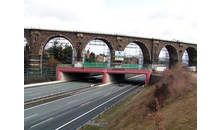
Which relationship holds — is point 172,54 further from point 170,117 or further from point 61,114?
point 170,117

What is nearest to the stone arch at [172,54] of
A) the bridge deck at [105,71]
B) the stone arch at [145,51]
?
the stone arch at [145,51]

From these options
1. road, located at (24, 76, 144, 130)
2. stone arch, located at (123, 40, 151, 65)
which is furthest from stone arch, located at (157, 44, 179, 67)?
road, located at (24, 76, 144, 130)

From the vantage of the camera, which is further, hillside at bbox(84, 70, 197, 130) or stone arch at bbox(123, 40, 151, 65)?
stone arch at bbox(123, 40, 151, 65)

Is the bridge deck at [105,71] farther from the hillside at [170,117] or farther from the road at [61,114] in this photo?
the hillside at [170,117]

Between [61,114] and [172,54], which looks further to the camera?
[172,54]

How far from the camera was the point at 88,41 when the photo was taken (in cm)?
5712

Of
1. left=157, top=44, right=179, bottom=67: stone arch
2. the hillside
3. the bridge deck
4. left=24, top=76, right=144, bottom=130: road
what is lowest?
left=24, top=76, right=144, bottom=130: road

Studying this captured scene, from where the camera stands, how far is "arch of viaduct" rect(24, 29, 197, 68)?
54.2 meters

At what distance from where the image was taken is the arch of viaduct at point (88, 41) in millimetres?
54156

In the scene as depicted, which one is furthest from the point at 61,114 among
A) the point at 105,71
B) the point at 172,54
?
the point at 172,54

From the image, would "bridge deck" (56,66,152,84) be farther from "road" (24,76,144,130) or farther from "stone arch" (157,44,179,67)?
"stone arch" (157,44,179,67)

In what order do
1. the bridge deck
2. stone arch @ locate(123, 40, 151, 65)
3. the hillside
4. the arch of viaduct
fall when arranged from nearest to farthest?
1. the hillside
2. the bridge deck
3. the arch of viaduct
4. stone arch @ locate(123, 40, 151, 65)

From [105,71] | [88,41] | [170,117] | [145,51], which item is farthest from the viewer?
[145,51]
